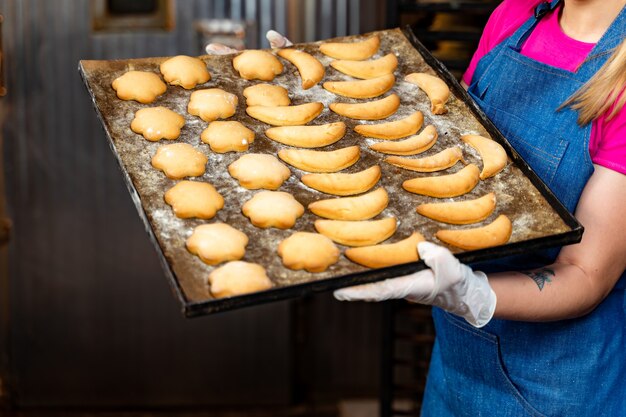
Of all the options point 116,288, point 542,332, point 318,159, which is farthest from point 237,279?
point 116,288

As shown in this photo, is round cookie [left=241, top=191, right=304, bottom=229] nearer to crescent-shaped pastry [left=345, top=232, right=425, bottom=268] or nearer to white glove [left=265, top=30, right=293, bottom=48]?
crescent-shaped pastry [left=345, top=232, right=425, bottom=268]

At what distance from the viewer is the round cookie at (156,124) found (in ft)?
5.96

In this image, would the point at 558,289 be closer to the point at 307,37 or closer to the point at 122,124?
the point at 122,124

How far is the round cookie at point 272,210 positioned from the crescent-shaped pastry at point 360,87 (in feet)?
1.50

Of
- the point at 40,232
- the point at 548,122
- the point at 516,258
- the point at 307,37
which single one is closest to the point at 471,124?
the point at 548,122

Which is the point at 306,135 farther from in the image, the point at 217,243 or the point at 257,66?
the point at 217,243

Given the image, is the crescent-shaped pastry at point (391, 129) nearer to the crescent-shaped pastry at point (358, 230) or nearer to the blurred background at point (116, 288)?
the crescent-shaped pastry at point (358, 230)

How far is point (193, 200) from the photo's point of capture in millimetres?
1642

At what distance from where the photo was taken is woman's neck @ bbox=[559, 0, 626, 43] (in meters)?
1.83

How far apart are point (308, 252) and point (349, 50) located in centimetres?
78

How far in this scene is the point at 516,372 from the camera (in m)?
1.96

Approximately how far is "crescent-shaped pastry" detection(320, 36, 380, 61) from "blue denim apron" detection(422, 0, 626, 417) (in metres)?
0.31

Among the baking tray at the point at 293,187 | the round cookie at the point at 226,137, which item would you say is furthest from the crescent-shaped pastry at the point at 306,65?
the round cookie at the point at 226,137

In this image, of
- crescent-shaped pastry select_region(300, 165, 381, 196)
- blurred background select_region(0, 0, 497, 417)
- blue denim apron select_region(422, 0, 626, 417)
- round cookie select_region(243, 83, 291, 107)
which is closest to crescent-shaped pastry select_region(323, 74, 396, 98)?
round cookie select_region(243, 83, 291, 107)
